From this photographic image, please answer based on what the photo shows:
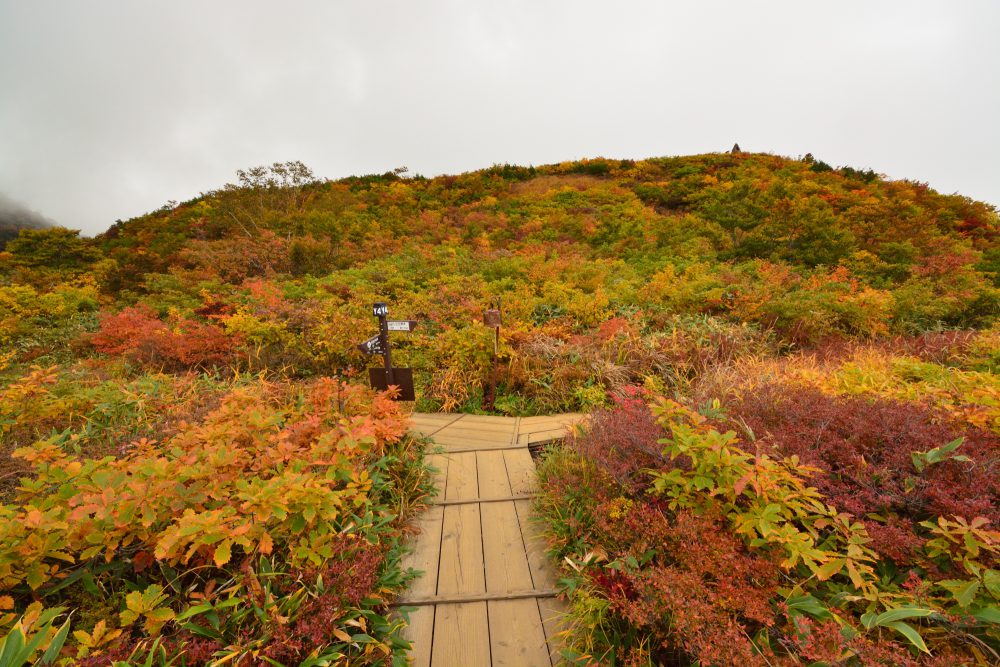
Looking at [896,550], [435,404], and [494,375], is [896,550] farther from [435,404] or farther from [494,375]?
[435,404]

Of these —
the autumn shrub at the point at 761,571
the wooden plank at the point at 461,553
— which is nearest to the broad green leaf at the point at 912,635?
the autumn shrub at the point at 761,571

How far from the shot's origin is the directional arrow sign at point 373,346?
3752 millimetres

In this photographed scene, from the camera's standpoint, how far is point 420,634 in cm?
197

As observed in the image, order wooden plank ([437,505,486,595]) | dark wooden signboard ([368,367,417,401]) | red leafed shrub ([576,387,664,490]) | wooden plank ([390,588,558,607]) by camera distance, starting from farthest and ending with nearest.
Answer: dark wooden signboard ([368,367,417,401])
red leafed shrub ([576,387,664,490])
wooden plank ([437,505,486,595])
wooden plank ([390,588,558,607])

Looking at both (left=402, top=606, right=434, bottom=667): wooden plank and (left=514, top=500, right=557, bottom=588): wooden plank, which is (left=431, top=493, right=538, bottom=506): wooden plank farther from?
(left=402, top=606, right=434, bottom=667): wooden plank

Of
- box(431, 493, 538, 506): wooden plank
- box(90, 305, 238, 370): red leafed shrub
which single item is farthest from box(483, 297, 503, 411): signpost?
box(90, 305, 238, 370): red leafed shrub

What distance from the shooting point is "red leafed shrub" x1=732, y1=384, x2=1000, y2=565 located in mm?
1809

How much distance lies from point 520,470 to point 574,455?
1.79ft

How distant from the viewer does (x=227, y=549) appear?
1.57 meters

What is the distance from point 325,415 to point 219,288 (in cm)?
758

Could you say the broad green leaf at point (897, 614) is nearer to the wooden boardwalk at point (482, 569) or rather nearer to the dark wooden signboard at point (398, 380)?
the wooden boardwalk at point (482, 569)

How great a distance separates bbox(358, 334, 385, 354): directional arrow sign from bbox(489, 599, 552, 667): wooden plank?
245 cm

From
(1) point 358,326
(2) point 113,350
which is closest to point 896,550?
(1) point 358,326

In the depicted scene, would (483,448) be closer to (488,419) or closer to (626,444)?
(488,419)
